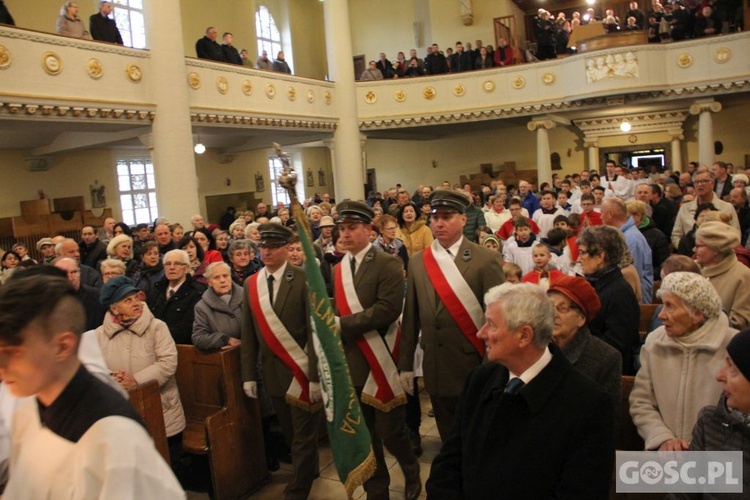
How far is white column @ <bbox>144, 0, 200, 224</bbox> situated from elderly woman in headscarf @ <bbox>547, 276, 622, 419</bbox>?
30.1 ft

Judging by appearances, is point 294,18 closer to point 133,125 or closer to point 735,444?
point 133,125

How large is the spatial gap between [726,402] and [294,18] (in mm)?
20190

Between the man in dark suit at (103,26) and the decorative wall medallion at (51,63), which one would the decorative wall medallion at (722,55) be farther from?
the decorative wall medallion at (51,63)

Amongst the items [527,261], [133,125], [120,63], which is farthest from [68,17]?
[527,261]

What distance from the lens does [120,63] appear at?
1016cm

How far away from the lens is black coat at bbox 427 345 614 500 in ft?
6.37

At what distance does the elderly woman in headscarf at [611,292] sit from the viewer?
3.15 meters

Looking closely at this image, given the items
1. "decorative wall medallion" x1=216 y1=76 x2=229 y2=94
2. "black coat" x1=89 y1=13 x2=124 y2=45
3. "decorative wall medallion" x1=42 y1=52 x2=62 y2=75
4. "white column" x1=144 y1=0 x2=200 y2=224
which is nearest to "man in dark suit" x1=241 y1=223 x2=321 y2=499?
"decorative wall medallion" x1=42 y1=52 x2=62 y2=75

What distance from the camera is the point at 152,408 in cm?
361

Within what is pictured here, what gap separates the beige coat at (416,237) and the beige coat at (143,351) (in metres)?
3.50

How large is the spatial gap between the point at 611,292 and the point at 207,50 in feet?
36.8

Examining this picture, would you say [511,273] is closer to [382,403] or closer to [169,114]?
[382,403]

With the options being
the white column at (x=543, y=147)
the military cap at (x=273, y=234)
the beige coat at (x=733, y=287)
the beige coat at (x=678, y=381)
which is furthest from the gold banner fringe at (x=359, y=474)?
Answer: the white column at (x=543, y=147)

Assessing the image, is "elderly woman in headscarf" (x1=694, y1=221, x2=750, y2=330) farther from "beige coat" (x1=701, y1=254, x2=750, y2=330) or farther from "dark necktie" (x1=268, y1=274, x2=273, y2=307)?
"dark necktie" (x1=268, y1=274, x2=273, y2=307)
